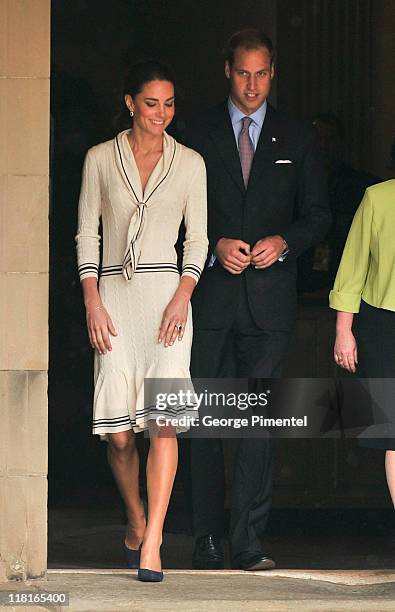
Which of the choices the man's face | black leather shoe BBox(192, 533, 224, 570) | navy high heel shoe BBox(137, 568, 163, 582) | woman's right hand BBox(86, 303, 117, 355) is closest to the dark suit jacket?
the man's face

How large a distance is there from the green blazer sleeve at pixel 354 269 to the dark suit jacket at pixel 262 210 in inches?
15.7

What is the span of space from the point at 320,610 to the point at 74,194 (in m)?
2.47

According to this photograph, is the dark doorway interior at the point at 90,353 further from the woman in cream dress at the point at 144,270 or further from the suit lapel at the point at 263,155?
the woman in cream dress at the point at 144,270

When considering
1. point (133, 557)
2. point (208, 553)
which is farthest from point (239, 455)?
point (133, 557)

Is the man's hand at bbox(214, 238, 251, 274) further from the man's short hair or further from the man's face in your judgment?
the man's short hair

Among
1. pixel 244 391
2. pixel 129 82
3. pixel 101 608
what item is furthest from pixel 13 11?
pixel 101 608

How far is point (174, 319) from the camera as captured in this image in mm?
7070

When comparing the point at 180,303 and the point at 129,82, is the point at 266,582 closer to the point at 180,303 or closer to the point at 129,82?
the point at 180,303

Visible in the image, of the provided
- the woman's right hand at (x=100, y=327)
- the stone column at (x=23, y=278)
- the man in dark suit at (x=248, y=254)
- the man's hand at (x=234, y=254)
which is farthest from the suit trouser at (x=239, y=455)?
the stone column at (x=23, y=278)

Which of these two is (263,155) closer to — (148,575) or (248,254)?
(248,254)

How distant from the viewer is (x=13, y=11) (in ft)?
23.1

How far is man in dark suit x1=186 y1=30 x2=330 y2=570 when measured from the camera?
24.3 ft

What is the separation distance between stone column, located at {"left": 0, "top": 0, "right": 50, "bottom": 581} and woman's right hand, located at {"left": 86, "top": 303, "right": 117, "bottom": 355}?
0.20m

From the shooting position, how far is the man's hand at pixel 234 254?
736 cm
